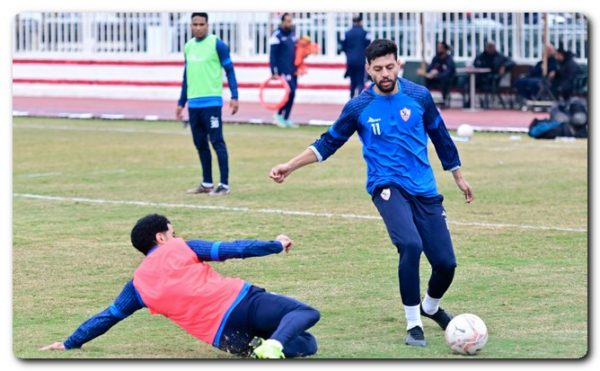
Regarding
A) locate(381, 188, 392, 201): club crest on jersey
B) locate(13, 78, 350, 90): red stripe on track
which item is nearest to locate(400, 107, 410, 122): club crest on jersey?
locate(381, 188, 392, 201): club crest on jersey

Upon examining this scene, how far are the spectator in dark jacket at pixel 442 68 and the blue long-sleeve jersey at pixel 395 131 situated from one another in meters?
23.6

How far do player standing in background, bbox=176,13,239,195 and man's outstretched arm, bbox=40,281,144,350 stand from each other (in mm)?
8400

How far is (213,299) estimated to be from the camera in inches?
353

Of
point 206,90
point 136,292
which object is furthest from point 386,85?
point 206,90

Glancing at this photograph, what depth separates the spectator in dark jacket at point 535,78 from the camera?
3241cm

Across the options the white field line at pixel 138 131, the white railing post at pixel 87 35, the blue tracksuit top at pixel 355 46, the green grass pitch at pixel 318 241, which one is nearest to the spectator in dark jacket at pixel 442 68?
the blue tracksuit top at pixel 355 46

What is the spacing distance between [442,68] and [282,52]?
235 inches

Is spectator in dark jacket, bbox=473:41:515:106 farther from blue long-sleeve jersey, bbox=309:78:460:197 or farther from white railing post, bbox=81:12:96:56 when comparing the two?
blue long-sleeve jersey, bbox=309:78:460:197

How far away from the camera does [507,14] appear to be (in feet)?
114

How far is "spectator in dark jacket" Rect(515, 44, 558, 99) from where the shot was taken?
1276 inches

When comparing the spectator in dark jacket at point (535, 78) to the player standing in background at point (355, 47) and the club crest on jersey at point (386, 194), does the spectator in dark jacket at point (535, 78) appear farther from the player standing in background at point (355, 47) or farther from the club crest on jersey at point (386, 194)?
the club crest on jersey at point (386, 194)

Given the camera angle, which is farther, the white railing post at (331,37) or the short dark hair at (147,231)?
the white railing post at (331,37)

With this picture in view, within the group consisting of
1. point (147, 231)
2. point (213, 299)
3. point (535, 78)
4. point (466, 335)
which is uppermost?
point (147, 231)

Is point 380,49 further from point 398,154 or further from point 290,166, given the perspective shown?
point 290,166
